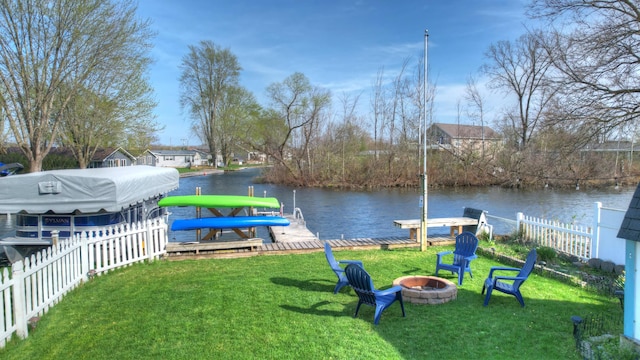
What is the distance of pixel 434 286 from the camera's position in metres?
7.13

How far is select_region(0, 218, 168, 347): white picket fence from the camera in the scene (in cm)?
513

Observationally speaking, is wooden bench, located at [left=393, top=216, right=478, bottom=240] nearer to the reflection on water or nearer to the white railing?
the white railing

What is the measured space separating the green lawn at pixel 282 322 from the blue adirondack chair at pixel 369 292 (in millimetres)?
256

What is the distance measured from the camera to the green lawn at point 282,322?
15.7 ft

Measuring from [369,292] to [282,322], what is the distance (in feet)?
4.36

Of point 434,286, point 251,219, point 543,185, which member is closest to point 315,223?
point 251,219

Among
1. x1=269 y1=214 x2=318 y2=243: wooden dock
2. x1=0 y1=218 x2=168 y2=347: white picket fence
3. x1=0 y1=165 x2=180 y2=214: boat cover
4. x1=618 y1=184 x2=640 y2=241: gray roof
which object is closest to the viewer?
x1=618 y1=184 x2=640 y2=241: gray roof

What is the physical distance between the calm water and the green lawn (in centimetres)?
796

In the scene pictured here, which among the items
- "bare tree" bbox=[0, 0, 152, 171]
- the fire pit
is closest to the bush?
the fire pit

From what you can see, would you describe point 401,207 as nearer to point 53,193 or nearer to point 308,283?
point 308,283

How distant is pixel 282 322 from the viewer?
5629mm

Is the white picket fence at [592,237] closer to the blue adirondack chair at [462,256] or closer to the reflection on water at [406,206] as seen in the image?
the blue adirondack chair at [462,256]

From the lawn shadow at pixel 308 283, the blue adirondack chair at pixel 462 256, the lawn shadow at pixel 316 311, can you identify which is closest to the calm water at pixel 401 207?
the blue adirondack chair at pixel 462 256

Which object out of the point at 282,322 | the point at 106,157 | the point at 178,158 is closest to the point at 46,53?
the point at 282,322
